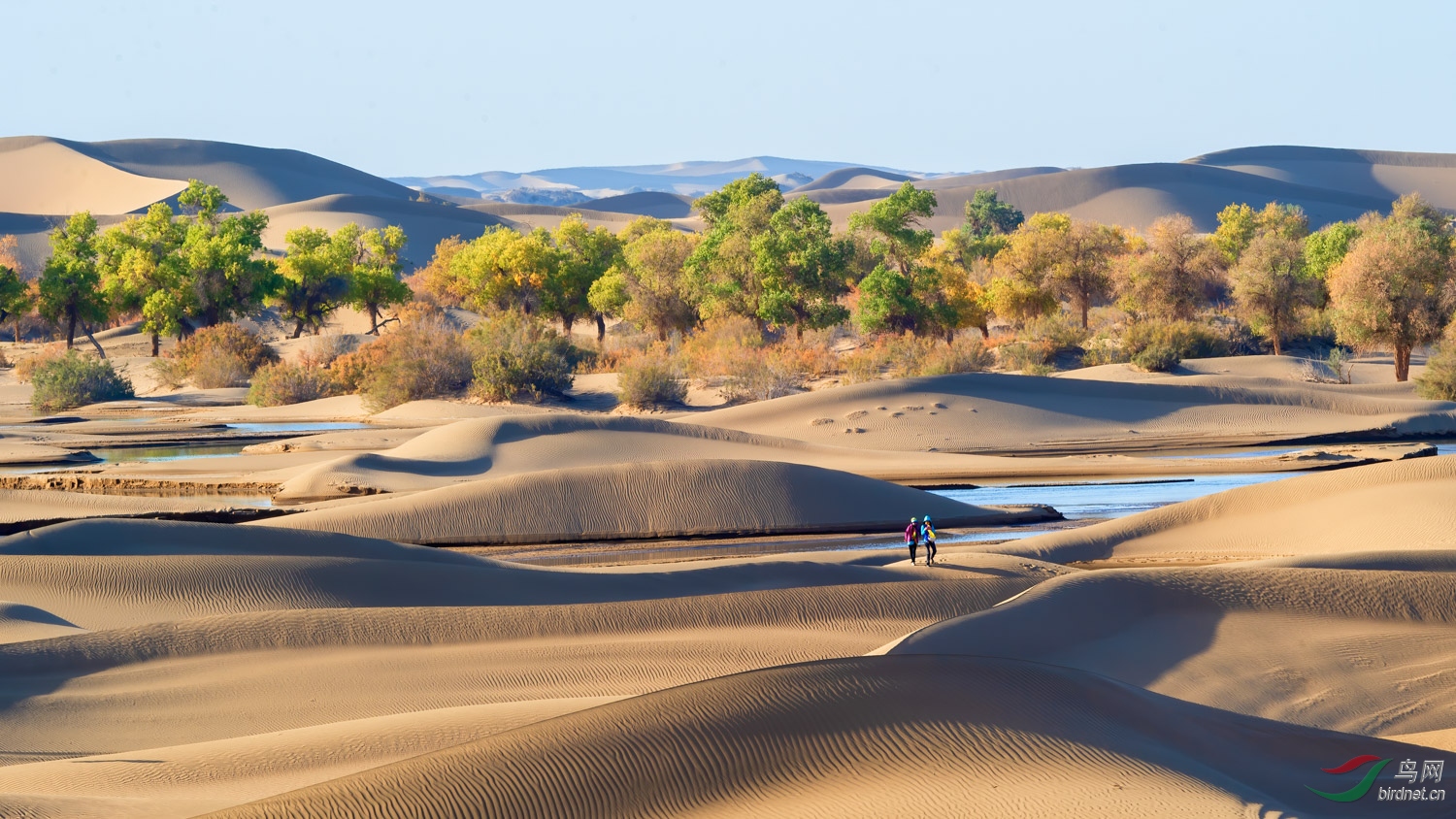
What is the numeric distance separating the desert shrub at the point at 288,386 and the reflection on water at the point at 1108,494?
24.4 m

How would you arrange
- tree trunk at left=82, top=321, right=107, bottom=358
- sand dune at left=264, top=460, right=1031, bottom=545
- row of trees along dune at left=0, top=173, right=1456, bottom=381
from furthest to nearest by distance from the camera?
1. tree trunk at left=82, top=321, right=107, bottom=358
2. row of trees along dune at left=0, top=173, right=1456, bottom=381
3. sand dune at left=264, top=460, right=1031, bottom=545

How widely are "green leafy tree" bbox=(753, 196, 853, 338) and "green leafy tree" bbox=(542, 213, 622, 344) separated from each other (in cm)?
1141

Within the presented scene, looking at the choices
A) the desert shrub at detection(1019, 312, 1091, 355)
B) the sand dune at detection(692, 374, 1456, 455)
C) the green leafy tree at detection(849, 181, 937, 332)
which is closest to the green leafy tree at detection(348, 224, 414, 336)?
the green leafy tree at detection(849, 181, 937, 332)

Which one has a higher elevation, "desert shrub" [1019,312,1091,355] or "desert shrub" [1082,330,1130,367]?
"desert shrub" [1019,312,1091,355]

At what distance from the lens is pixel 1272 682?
8.62m

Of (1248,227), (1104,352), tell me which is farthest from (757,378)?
(1248,227)

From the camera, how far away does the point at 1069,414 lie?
27.9m

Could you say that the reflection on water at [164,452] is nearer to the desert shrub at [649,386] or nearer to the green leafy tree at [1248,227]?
the desert shrub at [649,386]

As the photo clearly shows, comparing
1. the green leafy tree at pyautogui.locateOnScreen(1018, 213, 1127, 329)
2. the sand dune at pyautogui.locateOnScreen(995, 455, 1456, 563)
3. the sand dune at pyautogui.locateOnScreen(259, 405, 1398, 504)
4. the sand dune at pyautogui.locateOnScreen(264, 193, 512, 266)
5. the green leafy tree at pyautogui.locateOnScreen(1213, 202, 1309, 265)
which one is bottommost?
the sand dune at pyautogui.locateOnScreen(259, 405, 1398, 504)

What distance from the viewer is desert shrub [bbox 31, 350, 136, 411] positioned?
124 ft

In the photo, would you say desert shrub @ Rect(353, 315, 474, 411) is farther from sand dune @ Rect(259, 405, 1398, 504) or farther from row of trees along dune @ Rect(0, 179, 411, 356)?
row of trees along dune @ Rect(0, 179, 411, 356)

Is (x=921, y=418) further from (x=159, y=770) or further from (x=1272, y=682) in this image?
(x=159, y=770)

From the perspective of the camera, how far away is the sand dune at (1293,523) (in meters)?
13.7

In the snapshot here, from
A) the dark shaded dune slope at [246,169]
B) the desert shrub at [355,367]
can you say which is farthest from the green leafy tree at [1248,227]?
the dark shaded dune slope at [246,169]
